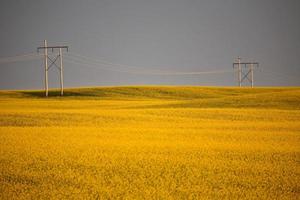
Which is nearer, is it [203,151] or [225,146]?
[203,151]

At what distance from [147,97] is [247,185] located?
52137 mm

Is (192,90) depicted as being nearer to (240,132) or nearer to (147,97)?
(147,97)

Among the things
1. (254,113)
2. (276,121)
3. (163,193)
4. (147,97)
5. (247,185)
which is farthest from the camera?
(147,97)

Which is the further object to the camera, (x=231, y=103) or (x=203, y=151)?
(x=231, y=103)

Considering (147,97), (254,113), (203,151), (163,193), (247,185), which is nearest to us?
(163,193)

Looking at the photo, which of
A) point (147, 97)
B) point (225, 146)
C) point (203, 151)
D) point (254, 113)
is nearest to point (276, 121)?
point (254, 113)

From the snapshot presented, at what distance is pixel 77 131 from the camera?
20672 mm

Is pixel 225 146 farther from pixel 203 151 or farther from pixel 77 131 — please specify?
pixel 77 131

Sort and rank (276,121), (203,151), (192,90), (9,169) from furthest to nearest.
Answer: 1. (192,90)
2. (276,121)
3. (203,151)
4. (9,169)

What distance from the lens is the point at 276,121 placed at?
27656mm

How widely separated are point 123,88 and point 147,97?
8.07 metres

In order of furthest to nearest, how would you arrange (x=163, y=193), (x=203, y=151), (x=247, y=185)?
(x=203, y=151) < (x=247, y=185) < (x=163, y=193)

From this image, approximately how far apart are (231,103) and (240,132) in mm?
18691

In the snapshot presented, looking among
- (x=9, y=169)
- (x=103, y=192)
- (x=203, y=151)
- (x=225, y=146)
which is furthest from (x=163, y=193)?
(x=225, y=146)
